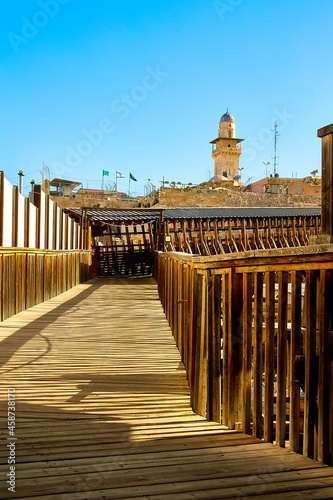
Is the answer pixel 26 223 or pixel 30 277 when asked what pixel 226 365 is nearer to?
pixel 30 277

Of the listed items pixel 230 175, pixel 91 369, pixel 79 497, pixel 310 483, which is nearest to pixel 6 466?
pixel 79 497

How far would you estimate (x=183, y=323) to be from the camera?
4.45 m

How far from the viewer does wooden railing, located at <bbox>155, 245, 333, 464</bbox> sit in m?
1.97

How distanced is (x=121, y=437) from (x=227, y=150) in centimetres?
6155

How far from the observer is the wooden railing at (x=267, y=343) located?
197 centimetres

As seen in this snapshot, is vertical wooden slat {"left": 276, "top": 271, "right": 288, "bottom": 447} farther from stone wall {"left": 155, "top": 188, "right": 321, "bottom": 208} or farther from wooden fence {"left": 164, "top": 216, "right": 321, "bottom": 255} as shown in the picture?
stone wall {"left": 155, "top": 188, "right": 321, "bottom": 208}

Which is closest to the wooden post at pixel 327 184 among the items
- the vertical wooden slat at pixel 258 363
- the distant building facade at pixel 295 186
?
the vertical wooden slat at pixel 258 363

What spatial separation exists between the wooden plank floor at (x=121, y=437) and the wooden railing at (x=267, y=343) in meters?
0.14

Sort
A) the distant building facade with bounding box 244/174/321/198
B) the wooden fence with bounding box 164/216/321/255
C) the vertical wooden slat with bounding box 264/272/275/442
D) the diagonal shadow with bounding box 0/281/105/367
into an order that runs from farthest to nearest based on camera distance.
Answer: the distant building facade with bounding box 244/174/321/198 < the wooden fence with bounding box 164/216/321/255 < the diagonal shadow with bounding box 0/281/105/367 < the vertical wooden slat with bounding box 264/272/275/442

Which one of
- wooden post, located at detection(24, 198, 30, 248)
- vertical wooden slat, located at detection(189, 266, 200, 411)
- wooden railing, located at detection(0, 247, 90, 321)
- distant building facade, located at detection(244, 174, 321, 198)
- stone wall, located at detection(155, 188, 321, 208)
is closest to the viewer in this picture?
vertical wooden slat, located at detection(189, 266, 200, 411)

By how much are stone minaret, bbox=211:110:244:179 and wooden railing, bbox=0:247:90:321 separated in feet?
171

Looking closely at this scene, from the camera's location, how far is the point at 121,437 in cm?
257

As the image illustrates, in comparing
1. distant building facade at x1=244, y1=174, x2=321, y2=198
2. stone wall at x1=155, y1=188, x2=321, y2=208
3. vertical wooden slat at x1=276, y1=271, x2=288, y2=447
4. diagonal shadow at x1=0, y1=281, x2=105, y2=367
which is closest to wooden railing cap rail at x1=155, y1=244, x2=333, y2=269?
vertical wooden slat at x1=276, y1=271, x2=288, y2=447

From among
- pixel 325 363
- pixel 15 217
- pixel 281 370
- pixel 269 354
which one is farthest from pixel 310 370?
pixel 15 217
